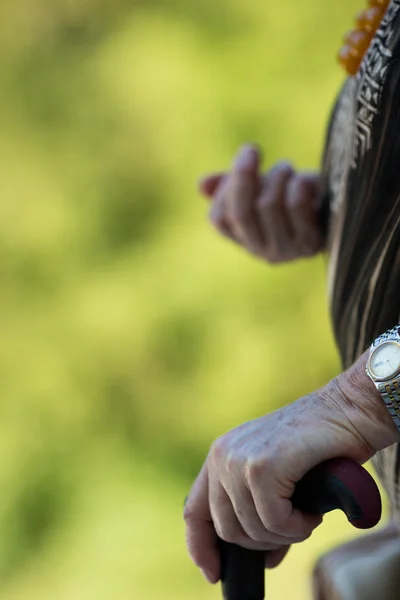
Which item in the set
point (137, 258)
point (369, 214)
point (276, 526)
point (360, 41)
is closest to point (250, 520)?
point (276, 526)

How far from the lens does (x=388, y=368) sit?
0.26 meters

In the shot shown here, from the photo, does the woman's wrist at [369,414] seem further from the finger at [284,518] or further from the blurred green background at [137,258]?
the blurred green background at [137,258]

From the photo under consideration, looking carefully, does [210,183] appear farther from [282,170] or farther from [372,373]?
[372,373]

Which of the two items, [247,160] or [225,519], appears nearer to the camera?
[225,519]

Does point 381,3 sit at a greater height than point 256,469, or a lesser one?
greater

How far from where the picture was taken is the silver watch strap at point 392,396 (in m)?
0.26

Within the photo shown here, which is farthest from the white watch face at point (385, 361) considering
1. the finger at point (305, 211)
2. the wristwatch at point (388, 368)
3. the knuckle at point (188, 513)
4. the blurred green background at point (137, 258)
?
the blurred green background at point (137, 258)

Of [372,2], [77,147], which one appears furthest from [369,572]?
[77,147]

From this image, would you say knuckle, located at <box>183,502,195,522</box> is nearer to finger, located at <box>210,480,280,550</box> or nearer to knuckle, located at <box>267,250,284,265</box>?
finger, located at <box>210,480,280,550</box>

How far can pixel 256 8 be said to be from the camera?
4.94ft

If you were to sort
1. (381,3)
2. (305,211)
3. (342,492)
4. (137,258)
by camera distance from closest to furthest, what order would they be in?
(342,492), (381,3), (305,211), (137,258)

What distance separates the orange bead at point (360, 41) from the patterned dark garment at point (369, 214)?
21 mm

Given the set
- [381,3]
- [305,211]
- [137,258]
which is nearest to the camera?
[381,3]

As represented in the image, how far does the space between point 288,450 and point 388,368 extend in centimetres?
5
